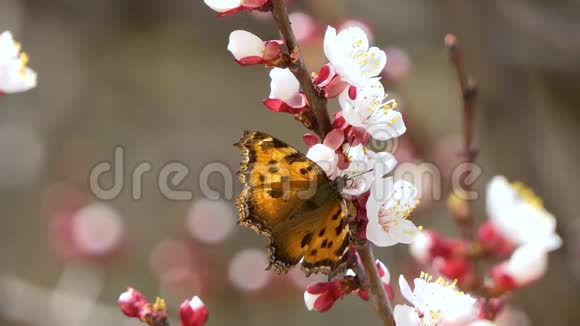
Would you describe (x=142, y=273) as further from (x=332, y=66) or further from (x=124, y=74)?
(x=332, y=66)

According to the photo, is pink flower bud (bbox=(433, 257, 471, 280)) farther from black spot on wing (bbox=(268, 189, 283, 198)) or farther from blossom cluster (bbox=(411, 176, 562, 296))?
black spot on wing (bbox=(268, 189, 283, 198))

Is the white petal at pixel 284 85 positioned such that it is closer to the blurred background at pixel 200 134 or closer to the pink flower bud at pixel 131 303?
the pink flower bud at pixel 131 303

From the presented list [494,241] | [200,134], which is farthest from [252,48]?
[200,134]

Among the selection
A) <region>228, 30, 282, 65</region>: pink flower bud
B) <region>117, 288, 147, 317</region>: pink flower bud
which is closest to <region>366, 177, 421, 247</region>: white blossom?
<region>228, 30, 282, 65</region>: pink flower bud

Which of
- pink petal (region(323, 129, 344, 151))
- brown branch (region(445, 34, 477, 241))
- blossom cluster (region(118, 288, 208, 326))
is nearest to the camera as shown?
pink petal (region(323, 129, 344, 151))

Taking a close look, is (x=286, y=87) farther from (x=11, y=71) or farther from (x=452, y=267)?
(x=452, y=267)

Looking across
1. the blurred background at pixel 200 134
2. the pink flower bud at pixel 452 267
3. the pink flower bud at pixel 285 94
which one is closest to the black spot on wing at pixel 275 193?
the pink flower bud at pixel 285 94

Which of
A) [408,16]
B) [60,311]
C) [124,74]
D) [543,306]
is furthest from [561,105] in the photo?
[124,74]
